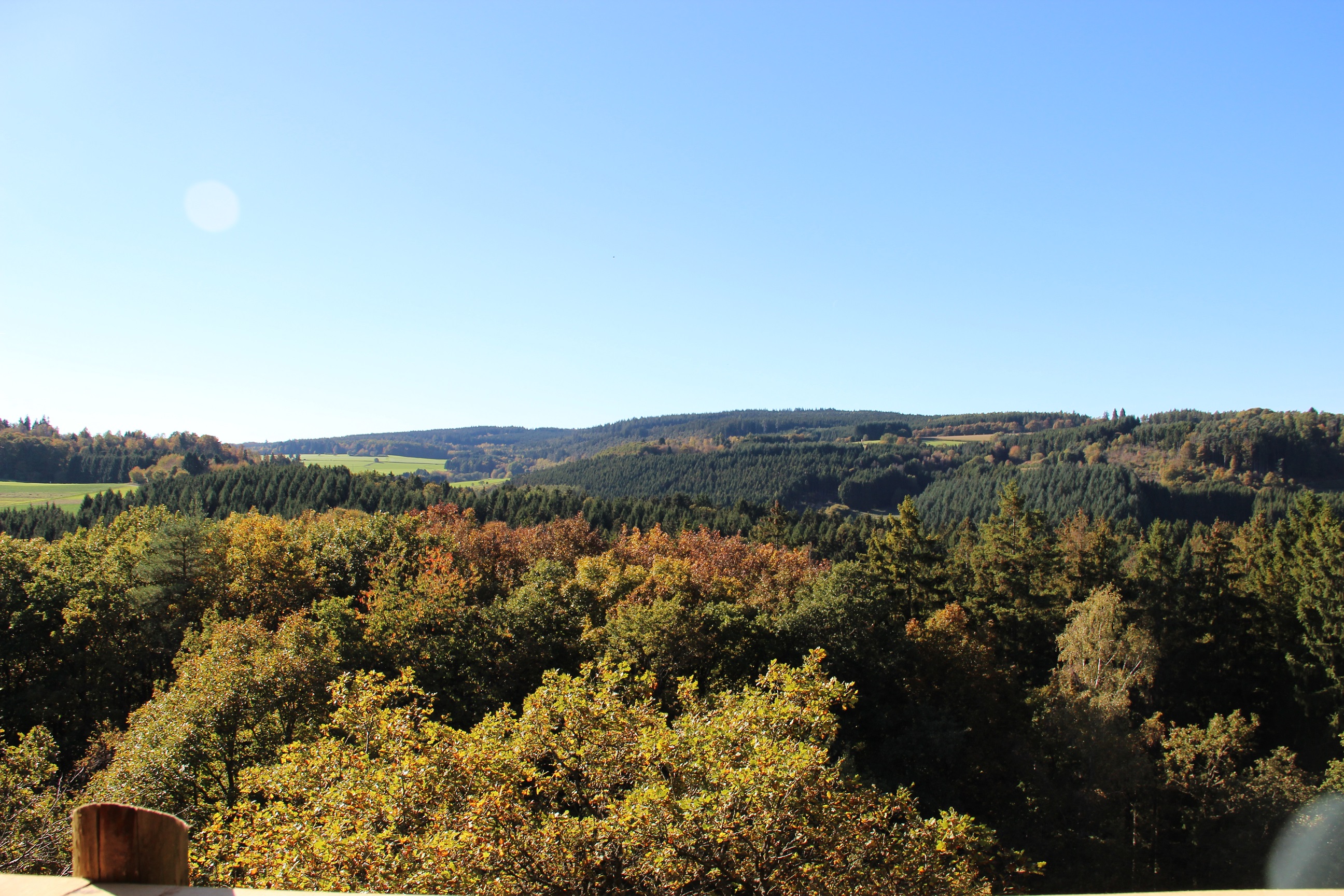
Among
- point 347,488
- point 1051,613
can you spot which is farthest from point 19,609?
point 347,488

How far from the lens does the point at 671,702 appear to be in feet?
93.6

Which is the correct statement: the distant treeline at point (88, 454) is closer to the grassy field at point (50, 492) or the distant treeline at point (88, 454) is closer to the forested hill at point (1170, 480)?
the grassy field at point (50, 492)

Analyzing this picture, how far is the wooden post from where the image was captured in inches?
136

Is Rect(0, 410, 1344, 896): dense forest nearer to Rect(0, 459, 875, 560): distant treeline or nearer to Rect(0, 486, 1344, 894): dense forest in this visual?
Rect(0, 486, 1344, 894): dense forest

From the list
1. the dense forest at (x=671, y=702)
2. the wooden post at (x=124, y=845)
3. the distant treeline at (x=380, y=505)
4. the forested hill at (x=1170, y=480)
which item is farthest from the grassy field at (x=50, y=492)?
the wooden post at (x=124, y=845)

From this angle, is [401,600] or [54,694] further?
[401,600]

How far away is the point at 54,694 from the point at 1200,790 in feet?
170

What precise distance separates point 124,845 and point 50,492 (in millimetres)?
163398

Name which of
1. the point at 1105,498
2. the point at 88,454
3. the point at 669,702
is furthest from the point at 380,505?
the point at 1105,498

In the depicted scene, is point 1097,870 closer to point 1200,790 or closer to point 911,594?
point 1200,790

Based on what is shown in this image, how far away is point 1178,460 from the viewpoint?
175 meters

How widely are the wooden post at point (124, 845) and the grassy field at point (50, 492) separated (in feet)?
469

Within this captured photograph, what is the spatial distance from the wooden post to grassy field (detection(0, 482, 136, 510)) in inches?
5628

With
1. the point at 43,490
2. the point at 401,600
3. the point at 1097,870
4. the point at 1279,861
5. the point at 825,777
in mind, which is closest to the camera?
the point at 825,777
